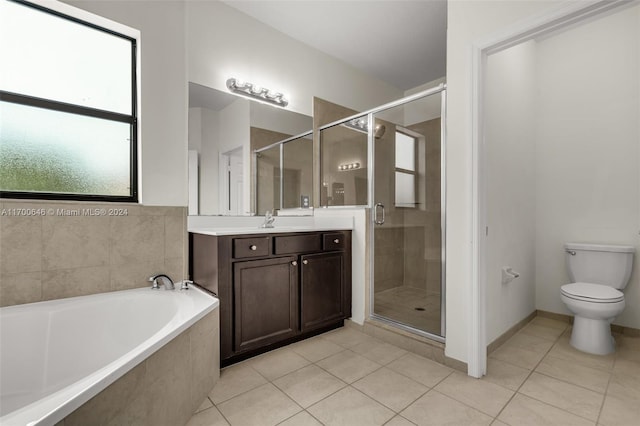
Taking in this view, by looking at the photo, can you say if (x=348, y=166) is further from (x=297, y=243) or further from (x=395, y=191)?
(x=297, y=243)

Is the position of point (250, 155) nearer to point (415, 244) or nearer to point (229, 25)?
point (229, 25)

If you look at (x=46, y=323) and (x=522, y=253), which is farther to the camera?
(x=522, y=253)

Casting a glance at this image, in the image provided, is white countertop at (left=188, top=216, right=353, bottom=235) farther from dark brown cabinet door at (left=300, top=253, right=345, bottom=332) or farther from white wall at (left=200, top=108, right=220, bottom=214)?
dark brown cabinet door at (left=300, top=253, right=345, bottom=332)

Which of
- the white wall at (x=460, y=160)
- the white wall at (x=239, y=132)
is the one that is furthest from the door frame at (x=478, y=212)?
the white wall at (x=239, y=132)

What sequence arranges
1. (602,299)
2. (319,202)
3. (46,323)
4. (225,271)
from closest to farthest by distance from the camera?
(46,323), (225,271), (602,299), (319,202)

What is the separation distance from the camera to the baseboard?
84.0 inches

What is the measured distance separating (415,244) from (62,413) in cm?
270

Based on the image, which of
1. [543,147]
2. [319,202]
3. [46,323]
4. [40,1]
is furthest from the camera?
[319,202]

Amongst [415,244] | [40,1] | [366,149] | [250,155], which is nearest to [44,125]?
[40,1]

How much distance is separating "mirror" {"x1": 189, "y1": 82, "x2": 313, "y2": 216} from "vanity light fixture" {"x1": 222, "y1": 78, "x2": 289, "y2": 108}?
5cm

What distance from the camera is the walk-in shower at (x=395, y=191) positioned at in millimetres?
2516

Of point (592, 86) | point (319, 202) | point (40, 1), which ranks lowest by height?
point (319, 202)

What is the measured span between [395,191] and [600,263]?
1.77m

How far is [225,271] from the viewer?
73.3 inches
